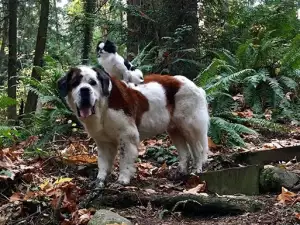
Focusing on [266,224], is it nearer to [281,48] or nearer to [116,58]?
[116,58]

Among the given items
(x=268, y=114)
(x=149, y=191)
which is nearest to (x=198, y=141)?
(x=149, y=191)

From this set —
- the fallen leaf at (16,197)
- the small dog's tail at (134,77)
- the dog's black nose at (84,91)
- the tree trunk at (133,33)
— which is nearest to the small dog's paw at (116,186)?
the fallen leaf at (16,197)

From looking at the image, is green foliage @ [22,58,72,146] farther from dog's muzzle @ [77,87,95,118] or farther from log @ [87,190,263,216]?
log @ [87,190,263,216]

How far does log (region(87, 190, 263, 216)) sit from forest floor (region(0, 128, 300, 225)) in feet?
0.19

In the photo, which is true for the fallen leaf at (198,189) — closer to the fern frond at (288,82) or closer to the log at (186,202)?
the log at (186,202)

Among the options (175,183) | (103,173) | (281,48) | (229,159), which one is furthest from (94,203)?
(281,48)

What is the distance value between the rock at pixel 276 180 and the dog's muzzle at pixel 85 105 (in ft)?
6.65

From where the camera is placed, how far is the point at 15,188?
5285 mm

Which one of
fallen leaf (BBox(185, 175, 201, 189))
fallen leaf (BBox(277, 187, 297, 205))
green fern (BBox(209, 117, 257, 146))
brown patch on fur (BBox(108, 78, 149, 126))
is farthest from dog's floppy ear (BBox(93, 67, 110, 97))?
green fern (BBox(209, 117, 257, 146))

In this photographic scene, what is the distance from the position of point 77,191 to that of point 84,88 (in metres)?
1.14

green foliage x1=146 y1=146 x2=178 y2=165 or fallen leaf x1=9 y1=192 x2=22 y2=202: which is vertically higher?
green foliage x1=146 y1=146 x2=178 y2=165

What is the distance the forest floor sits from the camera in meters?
4.37

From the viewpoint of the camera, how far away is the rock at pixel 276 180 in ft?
16.9

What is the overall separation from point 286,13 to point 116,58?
9.47m
